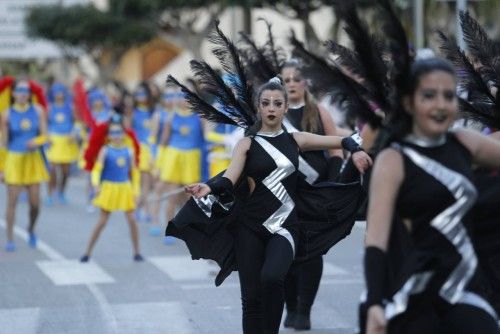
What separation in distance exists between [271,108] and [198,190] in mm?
887

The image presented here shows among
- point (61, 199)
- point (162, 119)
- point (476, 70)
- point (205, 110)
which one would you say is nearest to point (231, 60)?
point (205, 110)

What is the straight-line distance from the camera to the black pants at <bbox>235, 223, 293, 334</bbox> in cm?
741

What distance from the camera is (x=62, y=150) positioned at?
21.4m

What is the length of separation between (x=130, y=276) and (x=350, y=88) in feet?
22.3

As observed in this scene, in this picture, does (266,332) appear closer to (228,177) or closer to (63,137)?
(228,177)

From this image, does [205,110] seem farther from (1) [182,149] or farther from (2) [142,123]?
(2) [142,123]

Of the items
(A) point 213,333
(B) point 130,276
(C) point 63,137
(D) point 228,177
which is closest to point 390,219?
(D) point 228,177

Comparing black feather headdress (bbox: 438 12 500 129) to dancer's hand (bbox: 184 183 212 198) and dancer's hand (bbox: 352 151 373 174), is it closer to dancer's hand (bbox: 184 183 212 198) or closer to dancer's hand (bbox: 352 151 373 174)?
dancer's hand (bbox: 352 151 373 174)

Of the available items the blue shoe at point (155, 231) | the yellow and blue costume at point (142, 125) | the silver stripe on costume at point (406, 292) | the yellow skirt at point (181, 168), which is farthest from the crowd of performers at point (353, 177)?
the yellow and blue costume at point (142, 125)

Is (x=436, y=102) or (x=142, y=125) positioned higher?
(x=436, y=102)

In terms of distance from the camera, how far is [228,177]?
7438mm

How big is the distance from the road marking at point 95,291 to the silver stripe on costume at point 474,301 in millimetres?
4651

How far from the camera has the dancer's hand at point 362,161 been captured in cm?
697

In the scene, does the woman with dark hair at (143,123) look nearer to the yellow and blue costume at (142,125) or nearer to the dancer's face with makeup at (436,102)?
the yellow and blue costume at (142,125)
